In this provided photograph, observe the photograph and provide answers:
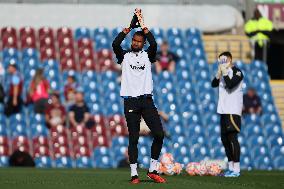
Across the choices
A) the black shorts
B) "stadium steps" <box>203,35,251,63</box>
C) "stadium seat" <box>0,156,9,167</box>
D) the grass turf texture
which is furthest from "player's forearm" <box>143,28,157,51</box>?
"stadium steps" <box>203,35,251,63</box>

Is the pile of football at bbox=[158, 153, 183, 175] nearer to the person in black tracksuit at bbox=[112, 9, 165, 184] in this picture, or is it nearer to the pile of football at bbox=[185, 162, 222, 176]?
the pile of football at bbox=[185, 162, 222, 176]

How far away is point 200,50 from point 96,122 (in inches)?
157

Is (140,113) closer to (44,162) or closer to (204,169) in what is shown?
(204,169)

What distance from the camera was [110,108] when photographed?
23.3m

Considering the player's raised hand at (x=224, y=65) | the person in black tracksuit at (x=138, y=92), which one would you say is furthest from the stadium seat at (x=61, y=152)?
the person in black tracksuit at (x=138, y=92)

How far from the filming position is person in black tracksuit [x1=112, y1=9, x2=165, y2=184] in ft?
43.9

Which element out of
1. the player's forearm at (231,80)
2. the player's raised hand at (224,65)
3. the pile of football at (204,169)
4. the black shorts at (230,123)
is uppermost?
the player's raised hand at (224,65)

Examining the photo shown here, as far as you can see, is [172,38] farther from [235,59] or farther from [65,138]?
[65,138]

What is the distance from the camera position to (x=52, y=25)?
25.6 meters

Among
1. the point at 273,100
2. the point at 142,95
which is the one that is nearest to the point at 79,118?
Result: the point at 273,100

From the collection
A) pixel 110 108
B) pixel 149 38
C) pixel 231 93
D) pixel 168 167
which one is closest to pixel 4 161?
pixel 110 108

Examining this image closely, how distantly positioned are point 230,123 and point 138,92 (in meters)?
3.16

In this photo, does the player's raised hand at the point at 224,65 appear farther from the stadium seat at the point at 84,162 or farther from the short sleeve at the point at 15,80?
the short sleeve at the point at 15,80

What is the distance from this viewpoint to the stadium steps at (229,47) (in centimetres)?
2602
